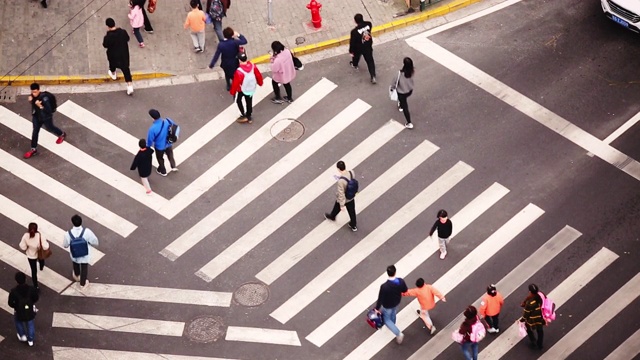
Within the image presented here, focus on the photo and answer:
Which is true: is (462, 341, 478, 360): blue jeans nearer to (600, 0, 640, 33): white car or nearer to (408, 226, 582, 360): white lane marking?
(408, 226, 582, 360): white lane marking

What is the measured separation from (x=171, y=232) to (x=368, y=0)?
8.25 metres

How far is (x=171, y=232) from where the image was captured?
24.3 meters

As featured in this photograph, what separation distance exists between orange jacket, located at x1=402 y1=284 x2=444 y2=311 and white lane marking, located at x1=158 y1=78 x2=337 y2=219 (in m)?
4.96

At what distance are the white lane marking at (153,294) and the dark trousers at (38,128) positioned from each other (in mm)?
3838

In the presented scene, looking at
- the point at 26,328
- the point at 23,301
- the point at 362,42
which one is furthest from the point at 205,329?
the point at 362,42

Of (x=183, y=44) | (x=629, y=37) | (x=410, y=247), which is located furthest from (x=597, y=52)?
(x=183, y=44)

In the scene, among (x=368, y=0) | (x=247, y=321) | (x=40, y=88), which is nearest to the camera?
(x=247, y=321)

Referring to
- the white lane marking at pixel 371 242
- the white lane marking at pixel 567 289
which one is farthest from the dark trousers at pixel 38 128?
the white lane marking at pixel 567 289

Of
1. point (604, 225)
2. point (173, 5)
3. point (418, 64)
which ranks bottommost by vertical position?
point (604, 225)

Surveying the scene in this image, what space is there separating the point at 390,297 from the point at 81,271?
5.85 m

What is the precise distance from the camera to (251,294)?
75.9 feet

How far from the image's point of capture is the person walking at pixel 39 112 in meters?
25.1

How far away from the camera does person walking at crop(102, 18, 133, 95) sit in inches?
1036

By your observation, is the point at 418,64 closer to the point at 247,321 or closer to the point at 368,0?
the point at 368,0
